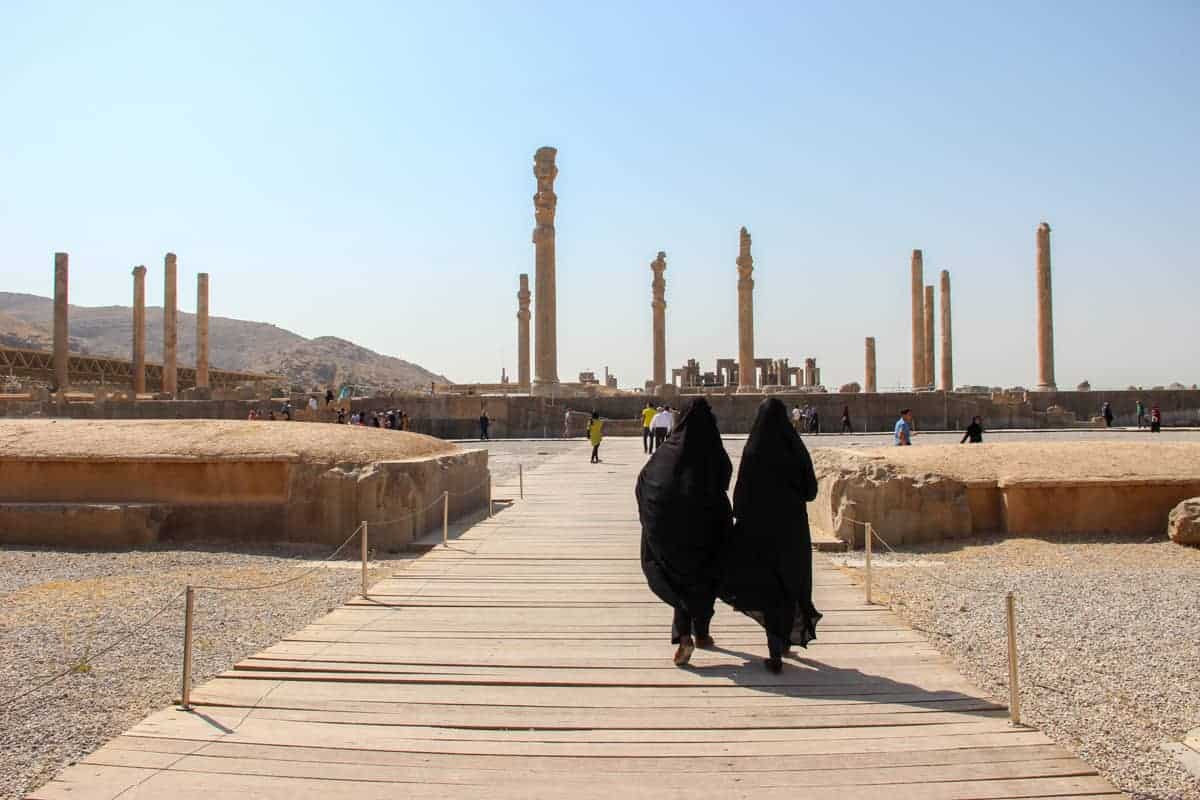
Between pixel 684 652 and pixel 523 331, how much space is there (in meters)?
47.0

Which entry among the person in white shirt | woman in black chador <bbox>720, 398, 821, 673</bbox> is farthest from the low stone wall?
the person in white shirt

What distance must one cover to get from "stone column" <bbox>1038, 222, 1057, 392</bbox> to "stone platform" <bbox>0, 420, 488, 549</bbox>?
32642 mm

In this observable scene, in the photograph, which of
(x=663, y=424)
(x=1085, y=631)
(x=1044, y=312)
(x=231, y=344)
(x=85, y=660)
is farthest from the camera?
(x=231, y=344)

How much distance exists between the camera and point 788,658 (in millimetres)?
5379

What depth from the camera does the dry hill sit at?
122 m

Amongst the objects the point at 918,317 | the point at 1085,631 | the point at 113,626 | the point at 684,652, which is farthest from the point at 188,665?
the point at 918,317

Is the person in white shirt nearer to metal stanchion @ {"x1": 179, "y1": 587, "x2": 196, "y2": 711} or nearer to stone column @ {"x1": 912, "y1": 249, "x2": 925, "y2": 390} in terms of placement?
metal stanchion @ {"x1": 179, "y1": 587, "x2": 196, "y2": 711}

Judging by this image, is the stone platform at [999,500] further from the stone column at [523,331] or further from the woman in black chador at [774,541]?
the stone column at [523,331]

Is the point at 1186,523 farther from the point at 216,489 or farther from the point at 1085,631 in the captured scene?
the point at 216,489

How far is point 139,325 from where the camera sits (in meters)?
44.9

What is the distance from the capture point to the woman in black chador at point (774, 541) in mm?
5117

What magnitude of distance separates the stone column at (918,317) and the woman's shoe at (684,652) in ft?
126

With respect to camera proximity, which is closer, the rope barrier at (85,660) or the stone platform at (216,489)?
the rope barrier at (85,660)

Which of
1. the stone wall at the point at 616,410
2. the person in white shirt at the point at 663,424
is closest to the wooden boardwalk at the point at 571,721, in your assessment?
the person in white shirt at the point at 663,424
